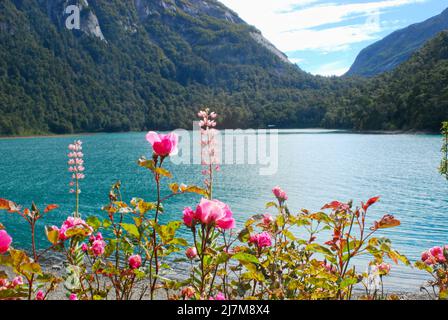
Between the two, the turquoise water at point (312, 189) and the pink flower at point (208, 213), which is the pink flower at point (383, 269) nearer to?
the pink flower at point (208, 213)

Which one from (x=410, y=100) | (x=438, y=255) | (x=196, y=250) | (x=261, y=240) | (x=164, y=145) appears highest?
(x=410, y=100)

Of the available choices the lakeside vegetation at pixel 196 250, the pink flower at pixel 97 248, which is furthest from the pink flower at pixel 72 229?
the pink flower at pixel 97 248

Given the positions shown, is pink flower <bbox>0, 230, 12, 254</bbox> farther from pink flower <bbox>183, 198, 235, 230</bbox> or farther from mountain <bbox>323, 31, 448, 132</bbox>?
mountain <bbox>323, 31, 448, 132</bbox>

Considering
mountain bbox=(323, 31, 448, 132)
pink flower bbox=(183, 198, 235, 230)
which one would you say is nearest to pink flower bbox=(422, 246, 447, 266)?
pink flower bbox=(183, 198, 235, 230)

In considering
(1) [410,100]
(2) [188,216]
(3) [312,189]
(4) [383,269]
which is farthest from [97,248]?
(1) [410,100]

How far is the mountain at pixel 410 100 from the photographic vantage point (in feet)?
287

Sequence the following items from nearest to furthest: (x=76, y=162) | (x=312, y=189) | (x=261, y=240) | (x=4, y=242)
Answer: (x=4, y=242) < (x=261, y=240) < (x=76, y=162) < (x=312, y=189)

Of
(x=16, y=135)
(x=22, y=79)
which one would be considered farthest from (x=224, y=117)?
(x=22, y=79)

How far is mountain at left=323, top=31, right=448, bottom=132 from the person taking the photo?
87.4m

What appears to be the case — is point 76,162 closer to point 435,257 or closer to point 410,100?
point 435,257

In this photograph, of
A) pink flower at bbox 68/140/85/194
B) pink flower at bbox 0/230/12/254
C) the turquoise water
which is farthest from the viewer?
the turquoise water

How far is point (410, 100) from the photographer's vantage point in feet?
313

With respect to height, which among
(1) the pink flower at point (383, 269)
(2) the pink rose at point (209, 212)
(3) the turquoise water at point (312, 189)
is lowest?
(3) the turquoise water at point (312, 189)
